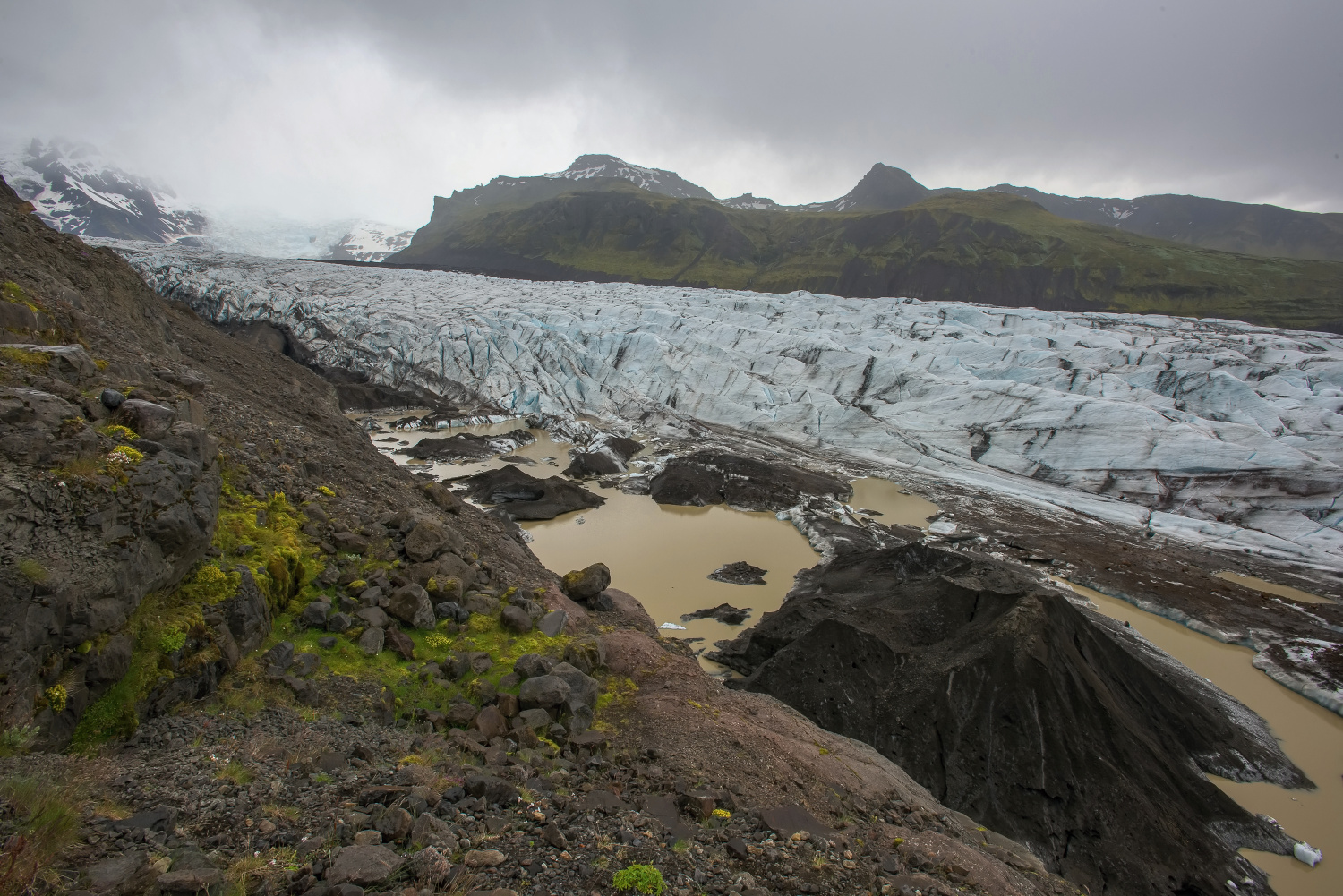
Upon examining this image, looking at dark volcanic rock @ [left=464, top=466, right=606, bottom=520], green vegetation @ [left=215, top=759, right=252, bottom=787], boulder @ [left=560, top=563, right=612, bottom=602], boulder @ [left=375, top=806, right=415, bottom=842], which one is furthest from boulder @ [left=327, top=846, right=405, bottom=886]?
dark volcanic rock @ [left=464, top=466, right=606, bottom=520]

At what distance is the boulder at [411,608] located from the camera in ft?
18.2

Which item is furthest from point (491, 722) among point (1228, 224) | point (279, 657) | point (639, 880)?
point (1228, 224)

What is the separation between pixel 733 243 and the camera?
82000mm

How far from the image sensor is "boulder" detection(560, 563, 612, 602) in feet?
25.9

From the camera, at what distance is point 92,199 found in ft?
294

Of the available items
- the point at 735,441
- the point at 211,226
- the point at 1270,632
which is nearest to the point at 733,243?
the point at 735,441

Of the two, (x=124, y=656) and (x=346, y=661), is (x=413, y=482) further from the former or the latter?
(x=124, y=656)

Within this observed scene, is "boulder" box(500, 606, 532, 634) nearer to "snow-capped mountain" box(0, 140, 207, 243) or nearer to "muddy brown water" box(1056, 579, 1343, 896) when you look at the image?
"muddy brown water" box(1056, 579, 1343, 896)

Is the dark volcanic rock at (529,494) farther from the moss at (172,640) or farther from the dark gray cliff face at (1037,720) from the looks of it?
the moss at (172,640)

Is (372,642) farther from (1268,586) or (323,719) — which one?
(1268,586)

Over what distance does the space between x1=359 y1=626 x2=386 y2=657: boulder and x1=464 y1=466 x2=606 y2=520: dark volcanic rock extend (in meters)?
12.0

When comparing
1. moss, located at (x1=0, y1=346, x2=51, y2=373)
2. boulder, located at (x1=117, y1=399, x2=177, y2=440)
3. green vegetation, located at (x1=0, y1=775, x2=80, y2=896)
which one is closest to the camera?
green vegetation, located at (x1=0, y1=775, x2=80, y2=896)

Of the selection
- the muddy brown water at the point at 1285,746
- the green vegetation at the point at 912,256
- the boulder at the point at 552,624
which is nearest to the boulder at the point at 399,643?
the boulder at the point at 552,624

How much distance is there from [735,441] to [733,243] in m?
62.6
